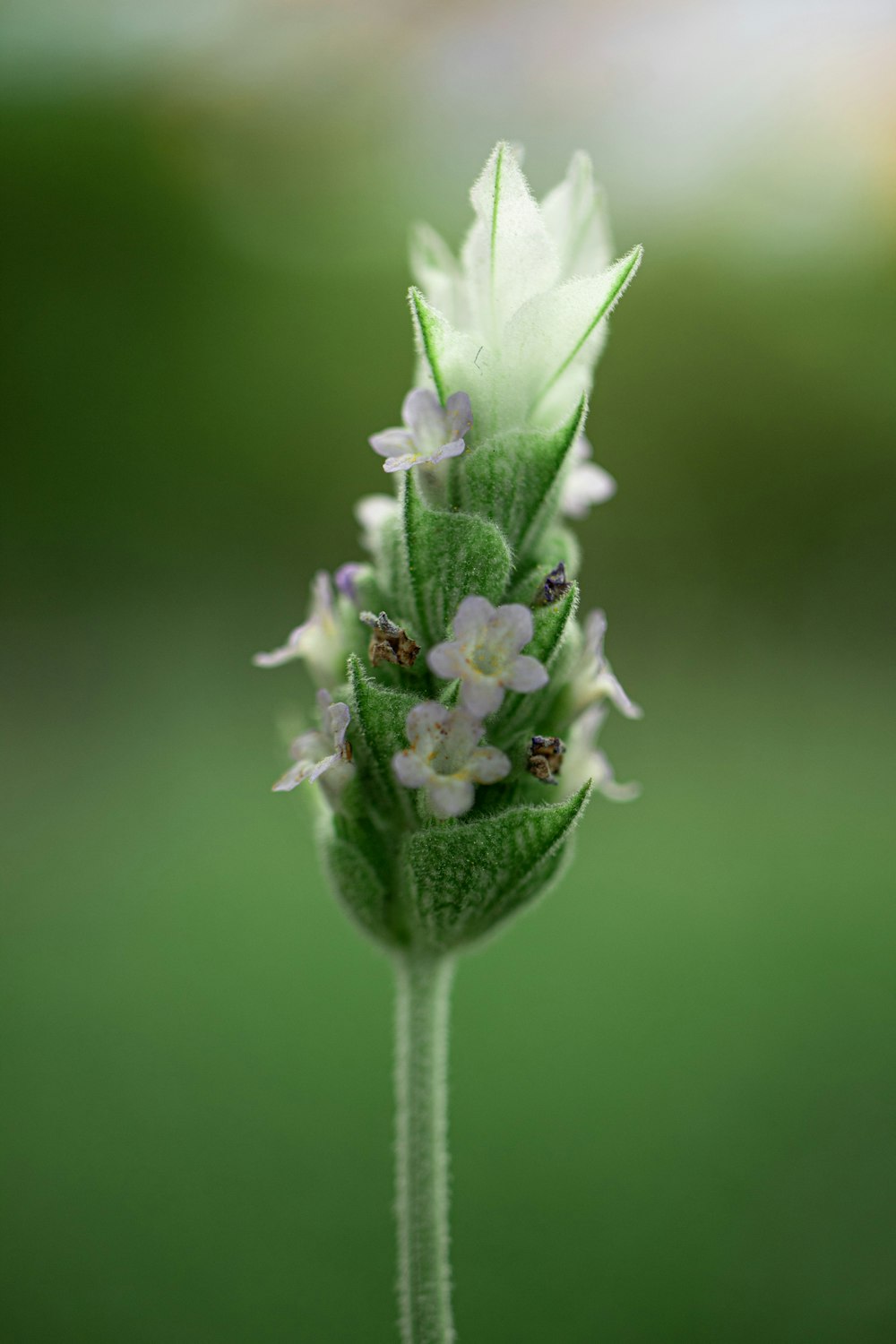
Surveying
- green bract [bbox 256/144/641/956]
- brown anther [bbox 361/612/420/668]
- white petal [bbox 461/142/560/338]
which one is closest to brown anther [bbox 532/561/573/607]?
green bract [bbox 256/144/641/956]

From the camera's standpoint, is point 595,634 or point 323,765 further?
point 595,634

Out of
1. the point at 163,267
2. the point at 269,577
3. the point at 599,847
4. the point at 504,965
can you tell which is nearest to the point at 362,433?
the point at 269,577

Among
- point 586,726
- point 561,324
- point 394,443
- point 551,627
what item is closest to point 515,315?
point 561,324

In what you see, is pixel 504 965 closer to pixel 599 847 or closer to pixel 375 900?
pixel 599 847

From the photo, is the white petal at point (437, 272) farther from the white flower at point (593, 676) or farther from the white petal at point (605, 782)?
the white petal at point (605, 782)

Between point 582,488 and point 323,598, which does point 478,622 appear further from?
point 582,488

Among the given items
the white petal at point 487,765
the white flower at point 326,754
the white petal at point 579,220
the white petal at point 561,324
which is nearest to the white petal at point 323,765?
the white flower at point 326,754
